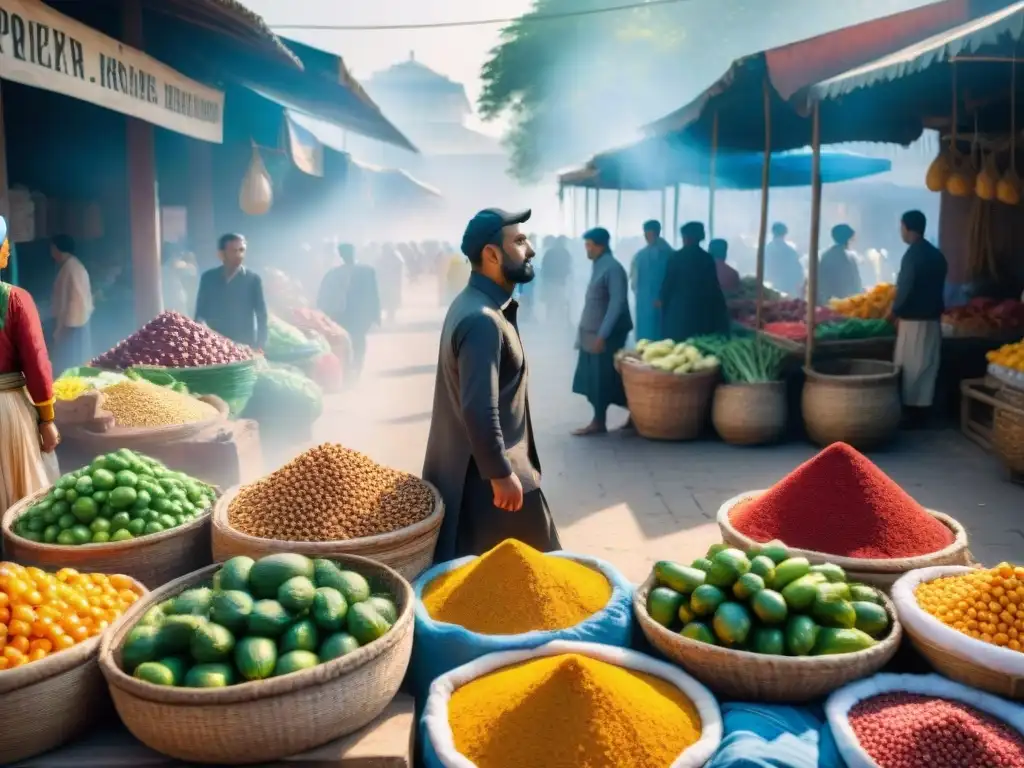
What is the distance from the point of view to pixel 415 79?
62281 millimetres

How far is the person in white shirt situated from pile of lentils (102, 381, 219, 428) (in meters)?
3.55

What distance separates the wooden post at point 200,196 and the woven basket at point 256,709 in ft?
32.1

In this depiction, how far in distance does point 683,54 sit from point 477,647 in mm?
29092

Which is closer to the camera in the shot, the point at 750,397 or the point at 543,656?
the point at 543,656

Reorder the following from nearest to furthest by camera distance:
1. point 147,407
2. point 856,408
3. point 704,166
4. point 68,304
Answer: point 147,407
point 856,408
point 68,304
point 704,166

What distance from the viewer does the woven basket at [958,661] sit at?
2.24m

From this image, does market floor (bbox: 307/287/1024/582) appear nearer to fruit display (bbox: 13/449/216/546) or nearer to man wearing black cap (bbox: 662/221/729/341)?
man wearing black cap (bbox: 662/221/729/341)

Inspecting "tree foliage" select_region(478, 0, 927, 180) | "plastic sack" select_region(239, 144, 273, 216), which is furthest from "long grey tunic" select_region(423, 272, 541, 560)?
"tree foliage" select_region(478, 0, 927, 180)

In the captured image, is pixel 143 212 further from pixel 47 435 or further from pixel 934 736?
pixel 934 736

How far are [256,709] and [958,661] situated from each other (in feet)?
5.40

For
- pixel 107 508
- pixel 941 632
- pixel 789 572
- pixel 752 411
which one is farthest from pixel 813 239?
pixel 107 508

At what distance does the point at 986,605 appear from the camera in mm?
2371

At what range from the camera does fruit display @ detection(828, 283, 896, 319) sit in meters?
9.39

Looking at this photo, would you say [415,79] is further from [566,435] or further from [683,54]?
[566,435]
